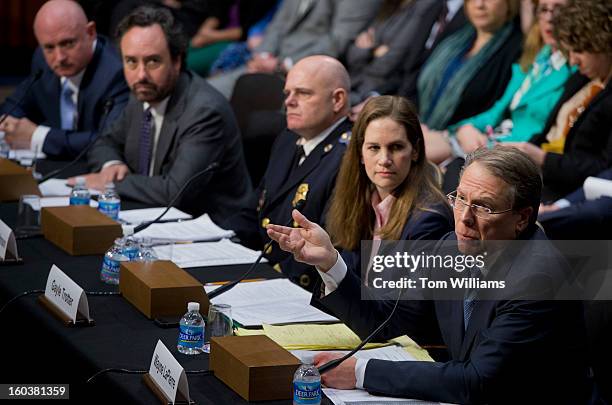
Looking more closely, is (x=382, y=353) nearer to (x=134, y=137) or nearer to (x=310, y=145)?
(x=310, y=145)

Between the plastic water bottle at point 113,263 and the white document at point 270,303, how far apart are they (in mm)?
268

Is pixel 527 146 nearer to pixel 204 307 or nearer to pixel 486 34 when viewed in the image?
pixel 486 34

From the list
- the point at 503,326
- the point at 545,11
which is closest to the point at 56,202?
the point at 503,326

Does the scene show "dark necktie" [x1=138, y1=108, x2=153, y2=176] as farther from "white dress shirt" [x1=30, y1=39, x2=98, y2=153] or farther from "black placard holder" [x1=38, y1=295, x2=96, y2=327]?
"black placard holder" [x1=38, y1=295, x2=96, y2=327]

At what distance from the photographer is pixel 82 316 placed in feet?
9.62

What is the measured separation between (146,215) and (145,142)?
2.54 ft

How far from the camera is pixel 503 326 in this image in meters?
2.44

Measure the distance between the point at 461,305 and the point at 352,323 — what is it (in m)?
0.35

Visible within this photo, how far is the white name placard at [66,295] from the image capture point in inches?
114

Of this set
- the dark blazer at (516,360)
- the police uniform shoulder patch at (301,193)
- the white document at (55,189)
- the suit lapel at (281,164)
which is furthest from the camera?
the white document at (55,189)

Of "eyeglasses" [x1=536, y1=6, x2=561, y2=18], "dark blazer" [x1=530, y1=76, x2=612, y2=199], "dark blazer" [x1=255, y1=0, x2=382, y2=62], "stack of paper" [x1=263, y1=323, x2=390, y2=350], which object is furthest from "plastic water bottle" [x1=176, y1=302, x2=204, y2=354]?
"dark blazer" [x1=255, y1=0, x2=382, y2=62]

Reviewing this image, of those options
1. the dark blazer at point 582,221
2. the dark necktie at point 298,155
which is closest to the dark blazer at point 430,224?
the dark necktie at point 298,155

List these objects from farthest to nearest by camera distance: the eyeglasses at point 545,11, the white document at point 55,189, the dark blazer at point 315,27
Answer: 1. the dark blazer at point 315,27
2. the eyeglasses at point 545,11
3. the white document at point 55,189

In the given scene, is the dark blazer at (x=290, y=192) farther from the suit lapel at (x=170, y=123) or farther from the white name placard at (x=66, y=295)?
the white name placard at (x=66, y=295)
